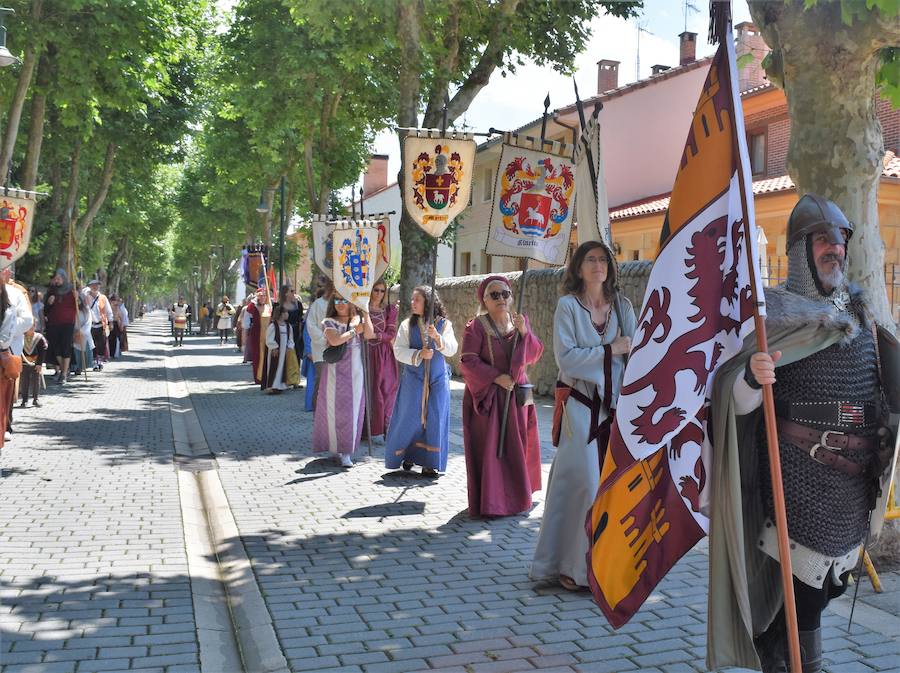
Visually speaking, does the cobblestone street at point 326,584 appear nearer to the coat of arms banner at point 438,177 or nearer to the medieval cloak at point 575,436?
the medieval cloak at point 575,436

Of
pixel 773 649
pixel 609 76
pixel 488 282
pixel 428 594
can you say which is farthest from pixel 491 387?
pixel 609 76

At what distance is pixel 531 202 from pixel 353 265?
263cm

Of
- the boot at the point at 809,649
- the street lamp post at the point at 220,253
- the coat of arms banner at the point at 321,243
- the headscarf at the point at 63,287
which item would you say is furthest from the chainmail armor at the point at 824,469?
the street lamp post at the point at 220,253

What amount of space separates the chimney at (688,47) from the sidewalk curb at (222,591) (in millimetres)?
28172

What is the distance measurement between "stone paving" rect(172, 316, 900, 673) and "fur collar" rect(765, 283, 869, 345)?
168cm

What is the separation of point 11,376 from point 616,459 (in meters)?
6.49

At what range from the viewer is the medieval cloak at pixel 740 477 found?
3627 mm

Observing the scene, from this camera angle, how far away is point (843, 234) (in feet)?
12.2

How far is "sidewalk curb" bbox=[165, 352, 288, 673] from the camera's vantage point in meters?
4.52

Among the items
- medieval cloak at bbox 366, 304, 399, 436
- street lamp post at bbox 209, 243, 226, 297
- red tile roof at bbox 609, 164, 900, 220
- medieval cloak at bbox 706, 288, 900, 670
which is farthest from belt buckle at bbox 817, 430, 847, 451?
street lamp post at bbox 209, 243, 226, 297

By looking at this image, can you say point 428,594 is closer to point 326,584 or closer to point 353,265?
point 326,584

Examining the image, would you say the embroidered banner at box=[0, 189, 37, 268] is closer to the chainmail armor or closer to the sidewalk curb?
the sidewalk curb

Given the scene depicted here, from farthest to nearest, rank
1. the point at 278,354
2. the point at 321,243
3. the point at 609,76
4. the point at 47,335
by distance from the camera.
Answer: the point at 609,76
the point at 47,335
the point at 278,354
the point at 321,243

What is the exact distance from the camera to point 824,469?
367cm
